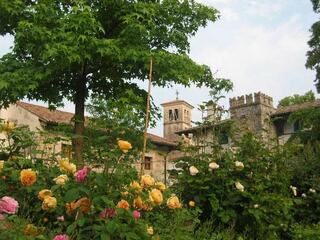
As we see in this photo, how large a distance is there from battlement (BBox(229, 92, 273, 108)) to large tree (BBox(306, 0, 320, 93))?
19.4 meters

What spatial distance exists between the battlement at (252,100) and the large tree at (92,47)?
2557 cm

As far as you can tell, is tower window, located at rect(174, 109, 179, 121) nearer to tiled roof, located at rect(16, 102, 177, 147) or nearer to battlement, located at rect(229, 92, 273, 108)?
battlement, located at rect(229, 92, 273, 108)

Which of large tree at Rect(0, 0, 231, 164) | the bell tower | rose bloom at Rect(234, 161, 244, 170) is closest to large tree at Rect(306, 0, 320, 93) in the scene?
large tree at Rect(0, 0, 231, 164)

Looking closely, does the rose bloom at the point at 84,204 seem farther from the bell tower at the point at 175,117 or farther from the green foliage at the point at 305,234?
the bell tower at the point at 175,117

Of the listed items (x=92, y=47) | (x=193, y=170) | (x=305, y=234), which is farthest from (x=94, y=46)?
(x=305, y=234)

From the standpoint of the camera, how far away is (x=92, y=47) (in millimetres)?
10531

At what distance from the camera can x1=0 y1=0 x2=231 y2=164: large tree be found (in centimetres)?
1041

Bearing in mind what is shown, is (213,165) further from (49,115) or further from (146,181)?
(49,115)

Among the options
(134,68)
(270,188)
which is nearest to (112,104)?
(134,68)

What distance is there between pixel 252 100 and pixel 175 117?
36.2 m

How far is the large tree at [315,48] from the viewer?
57.0ft

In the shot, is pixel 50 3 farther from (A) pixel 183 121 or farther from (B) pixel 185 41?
(A) pixel 183 121

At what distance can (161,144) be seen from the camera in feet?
86.0

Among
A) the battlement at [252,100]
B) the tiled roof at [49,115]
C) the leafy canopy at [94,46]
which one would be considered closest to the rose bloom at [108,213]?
the leafy canopy at [94,46]
